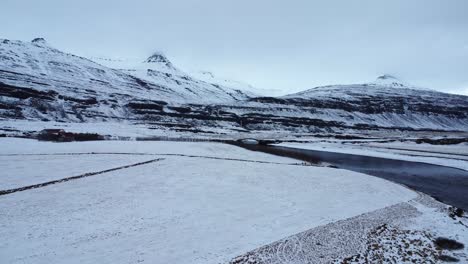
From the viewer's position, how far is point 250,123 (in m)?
133

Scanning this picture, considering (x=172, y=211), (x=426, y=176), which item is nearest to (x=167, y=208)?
(x=172, y=211)

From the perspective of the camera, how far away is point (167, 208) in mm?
20406

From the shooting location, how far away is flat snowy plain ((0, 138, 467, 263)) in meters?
14.8

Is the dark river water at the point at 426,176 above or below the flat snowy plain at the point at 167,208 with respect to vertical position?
above

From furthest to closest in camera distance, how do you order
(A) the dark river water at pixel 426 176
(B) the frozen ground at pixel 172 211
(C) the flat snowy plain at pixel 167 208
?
(A) the dark river water at pixel 426 176 < (C) the flat snowy plain at pixel 167 208 < (B) the frozen ground at pixel 172 211

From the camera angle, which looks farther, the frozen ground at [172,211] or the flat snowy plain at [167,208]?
the flat snowy plain at [167,208]

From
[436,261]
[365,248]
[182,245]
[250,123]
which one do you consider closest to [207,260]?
Result: [182,245]

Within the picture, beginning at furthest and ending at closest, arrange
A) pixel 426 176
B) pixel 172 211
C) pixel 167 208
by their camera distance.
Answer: pixel 426 176 < pixel 167 208 < pixel 172 211

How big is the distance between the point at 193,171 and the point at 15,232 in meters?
17.6

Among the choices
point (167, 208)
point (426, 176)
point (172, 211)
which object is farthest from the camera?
point (426, 176)

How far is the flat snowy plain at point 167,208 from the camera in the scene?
48.4 feet

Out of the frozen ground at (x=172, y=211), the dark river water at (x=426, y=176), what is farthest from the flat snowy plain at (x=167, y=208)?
the dark river water at (x=426, y=176)

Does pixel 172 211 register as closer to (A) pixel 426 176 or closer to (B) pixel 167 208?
(B) pixel 167 208

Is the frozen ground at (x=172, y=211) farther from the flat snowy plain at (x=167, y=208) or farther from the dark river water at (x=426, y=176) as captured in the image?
the dark river water at (x=426, y=176)
